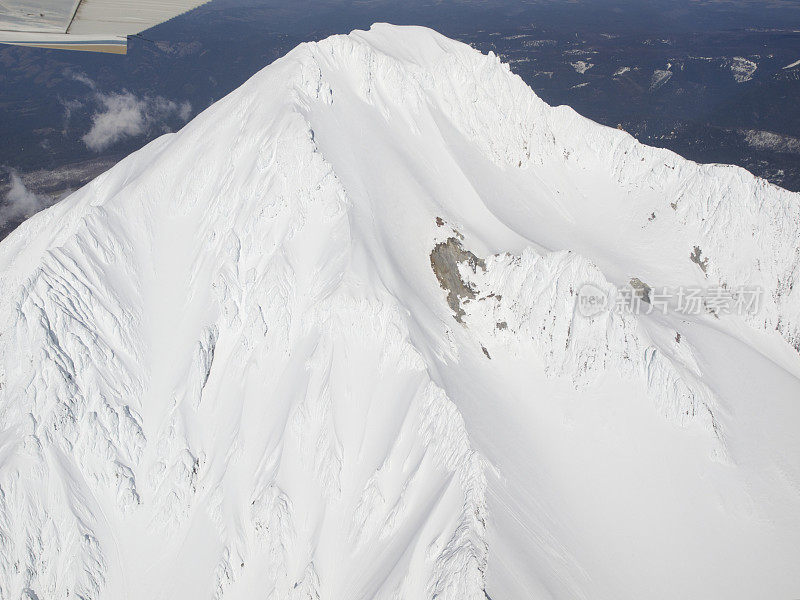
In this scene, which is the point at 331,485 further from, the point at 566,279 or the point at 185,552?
the point at 566,279

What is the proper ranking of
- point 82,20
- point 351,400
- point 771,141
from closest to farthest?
point 82,20 < point 351,400 < point 771,141

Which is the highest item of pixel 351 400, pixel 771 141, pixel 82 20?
pixel 82 20

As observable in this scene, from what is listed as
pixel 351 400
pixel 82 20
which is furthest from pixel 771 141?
pixel 82 20

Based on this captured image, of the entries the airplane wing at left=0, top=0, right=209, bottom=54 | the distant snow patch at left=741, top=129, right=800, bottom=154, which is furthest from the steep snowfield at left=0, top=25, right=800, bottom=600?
the distant snow patch at left=741, top=129, right=800, bottom=154

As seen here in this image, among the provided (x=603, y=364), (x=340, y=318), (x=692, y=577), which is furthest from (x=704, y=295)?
(x=340, y=318)

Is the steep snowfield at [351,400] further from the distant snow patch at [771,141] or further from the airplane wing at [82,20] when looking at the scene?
the distant snow patch at [771,141]

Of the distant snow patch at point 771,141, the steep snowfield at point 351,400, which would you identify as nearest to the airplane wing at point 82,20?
the steep snowfield at point 351,400

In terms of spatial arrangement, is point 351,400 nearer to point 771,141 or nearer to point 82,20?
point 82,20
